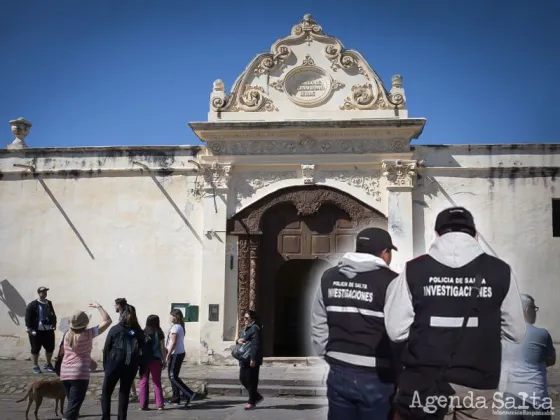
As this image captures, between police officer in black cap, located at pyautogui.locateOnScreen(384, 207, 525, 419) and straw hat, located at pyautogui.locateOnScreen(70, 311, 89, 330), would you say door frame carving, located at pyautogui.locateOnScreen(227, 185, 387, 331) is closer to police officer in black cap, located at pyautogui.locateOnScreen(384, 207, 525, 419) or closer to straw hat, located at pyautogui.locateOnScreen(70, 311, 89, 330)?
straw hat, located at pyautogui.locateOnScreen(70, 311, 89, 330)

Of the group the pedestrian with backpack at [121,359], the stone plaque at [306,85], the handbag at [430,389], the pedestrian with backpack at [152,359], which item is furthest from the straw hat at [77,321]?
the stone plaque at [306,85]

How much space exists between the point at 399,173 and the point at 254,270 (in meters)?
3.75

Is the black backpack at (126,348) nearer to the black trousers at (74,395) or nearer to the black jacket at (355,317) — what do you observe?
the black trousers at (74,395)

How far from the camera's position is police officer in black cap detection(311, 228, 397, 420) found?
3.78m

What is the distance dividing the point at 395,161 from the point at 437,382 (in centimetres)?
1015

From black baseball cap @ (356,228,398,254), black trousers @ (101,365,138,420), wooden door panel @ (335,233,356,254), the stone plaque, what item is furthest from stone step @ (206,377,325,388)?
black baseball cap @ (356,228,398,254)

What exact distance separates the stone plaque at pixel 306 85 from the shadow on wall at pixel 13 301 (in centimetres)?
764

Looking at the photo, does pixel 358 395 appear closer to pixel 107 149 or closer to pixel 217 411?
pixel 217 411

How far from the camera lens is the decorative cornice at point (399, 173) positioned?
13.1m

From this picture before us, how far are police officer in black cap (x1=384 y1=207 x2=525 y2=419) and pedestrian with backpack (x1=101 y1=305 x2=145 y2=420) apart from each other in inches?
164

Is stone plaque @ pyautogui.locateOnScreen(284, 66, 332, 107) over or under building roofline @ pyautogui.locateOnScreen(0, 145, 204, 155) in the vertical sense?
over

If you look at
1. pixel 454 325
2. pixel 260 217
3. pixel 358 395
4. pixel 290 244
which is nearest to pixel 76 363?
pixel 358 395

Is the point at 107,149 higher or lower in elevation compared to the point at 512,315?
higher

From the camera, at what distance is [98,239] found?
1391 cm
